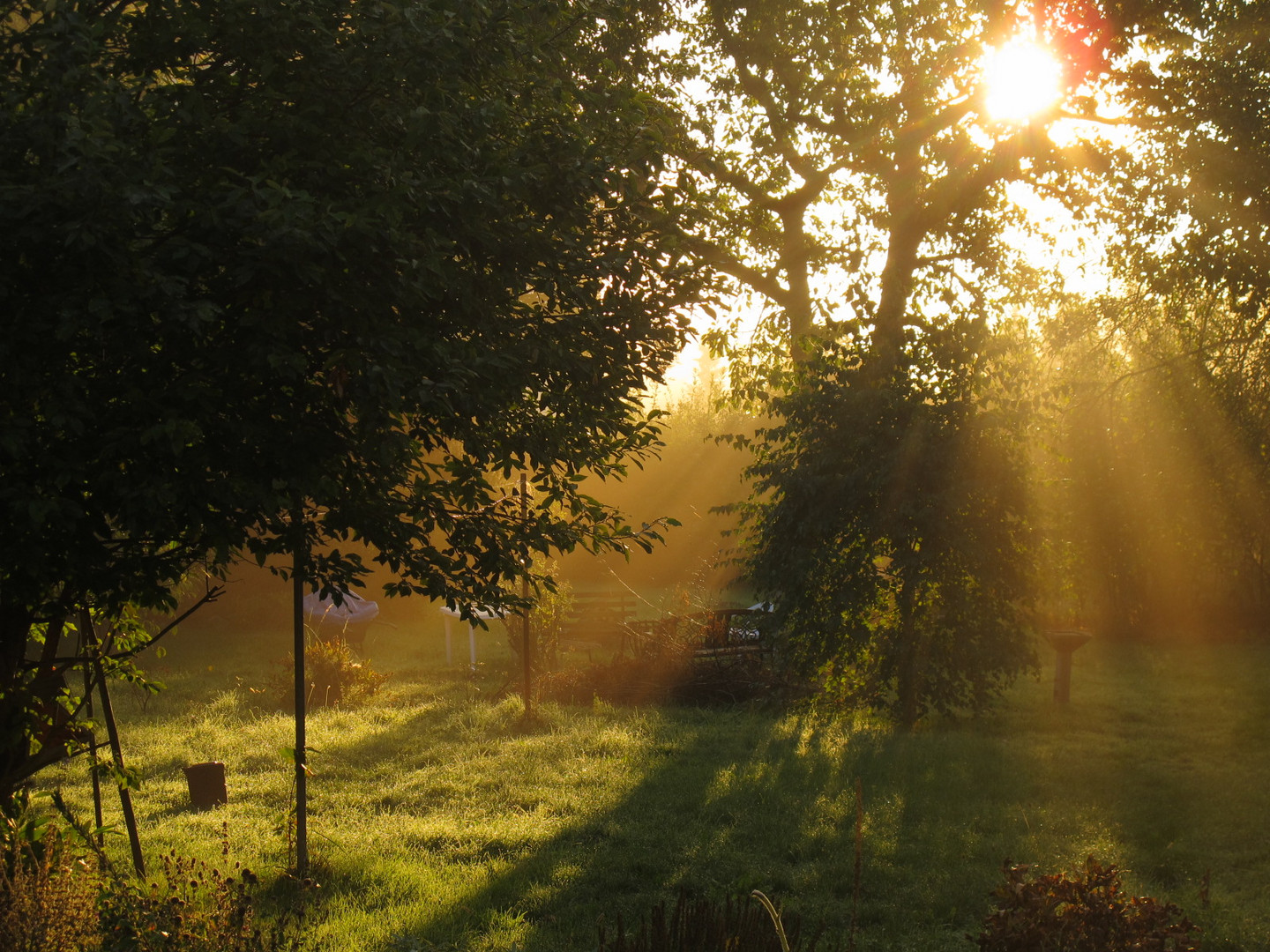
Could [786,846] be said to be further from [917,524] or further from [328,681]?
[328,681]

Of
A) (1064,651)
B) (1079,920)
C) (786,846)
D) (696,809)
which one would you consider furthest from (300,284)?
(1064,651)

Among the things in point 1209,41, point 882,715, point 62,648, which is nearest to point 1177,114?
point 1209,41

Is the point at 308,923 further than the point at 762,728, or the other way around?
the point at 762,728

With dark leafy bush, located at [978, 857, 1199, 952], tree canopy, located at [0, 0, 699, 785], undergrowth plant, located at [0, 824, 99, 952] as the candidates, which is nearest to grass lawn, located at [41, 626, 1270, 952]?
undergrowth plant, located at [0, 824, 99, 952]

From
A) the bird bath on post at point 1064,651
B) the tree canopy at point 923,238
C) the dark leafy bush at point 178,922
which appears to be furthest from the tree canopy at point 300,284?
the bird bath on post at point 1064,651

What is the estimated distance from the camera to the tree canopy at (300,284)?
3.48 m

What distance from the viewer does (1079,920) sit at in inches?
158

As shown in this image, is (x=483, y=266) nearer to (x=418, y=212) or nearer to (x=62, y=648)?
(x=418, y=212)

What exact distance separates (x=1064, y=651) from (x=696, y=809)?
8540mm

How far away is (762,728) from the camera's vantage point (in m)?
13.2

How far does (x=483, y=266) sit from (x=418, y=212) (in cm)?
43

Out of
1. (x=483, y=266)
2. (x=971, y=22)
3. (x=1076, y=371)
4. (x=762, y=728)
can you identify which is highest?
(x=971, y=22)

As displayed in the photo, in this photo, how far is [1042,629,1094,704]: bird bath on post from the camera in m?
14.7

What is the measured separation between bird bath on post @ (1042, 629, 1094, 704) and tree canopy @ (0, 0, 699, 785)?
11580 millimetres
